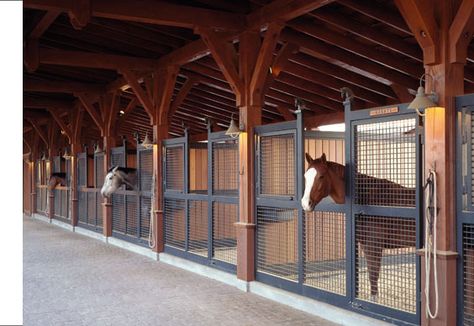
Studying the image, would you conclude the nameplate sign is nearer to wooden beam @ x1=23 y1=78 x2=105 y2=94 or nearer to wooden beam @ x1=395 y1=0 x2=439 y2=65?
wooden beam @ x1=395 y1=0 x2=439 y2=65

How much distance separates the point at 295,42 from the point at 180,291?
3.58 meters

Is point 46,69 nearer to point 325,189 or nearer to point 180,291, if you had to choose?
point 180,291

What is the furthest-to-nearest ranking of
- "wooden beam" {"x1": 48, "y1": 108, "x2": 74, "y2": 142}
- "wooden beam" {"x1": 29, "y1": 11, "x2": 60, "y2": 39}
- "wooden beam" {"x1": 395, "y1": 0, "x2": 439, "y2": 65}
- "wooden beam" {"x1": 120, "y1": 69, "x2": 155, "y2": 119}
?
"wooden beam" {"x1": 48, "y1": 108, "x2": 74, "y2": 142} < "wooden beam" {"x1": 120, "y1": 69, "x2": 155, "y2": 119} < "wooden beam" {"x1": 29, "y1": 11, "x2": 60, "y2": 39} < "wooden beam" {"x1": 395, "y1": 0, "x2": 439, "y2": 65}

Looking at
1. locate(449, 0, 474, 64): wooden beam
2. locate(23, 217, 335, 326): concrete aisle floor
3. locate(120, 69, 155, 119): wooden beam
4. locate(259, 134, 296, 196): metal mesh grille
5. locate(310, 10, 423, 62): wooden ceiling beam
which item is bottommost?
locate(23, 217, 335, 326): concrete aisle floor

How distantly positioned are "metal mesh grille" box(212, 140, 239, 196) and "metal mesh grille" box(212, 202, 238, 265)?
238 millimetres

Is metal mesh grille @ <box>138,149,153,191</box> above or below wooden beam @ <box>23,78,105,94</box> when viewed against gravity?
below

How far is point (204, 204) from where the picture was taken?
8.43 meters

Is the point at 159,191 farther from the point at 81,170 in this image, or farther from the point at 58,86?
the point at 81,170

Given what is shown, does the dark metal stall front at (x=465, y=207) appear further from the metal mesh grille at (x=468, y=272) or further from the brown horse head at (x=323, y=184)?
the brown horse head at (x=323, y=184)

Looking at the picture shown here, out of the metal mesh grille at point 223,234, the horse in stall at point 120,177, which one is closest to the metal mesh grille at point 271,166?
the metal mesh grille at point 223,234

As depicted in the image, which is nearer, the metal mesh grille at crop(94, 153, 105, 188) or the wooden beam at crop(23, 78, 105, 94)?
the wooden beam at crop(23, 78, 105, 94)

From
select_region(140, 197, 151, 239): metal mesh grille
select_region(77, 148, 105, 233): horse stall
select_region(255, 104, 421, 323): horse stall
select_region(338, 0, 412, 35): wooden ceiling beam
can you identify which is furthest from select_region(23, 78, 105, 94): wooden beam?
select_region(338, 0, 412, 35): wooden ceiling beam

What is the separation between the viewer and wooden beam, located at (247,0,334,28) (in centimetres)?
541
